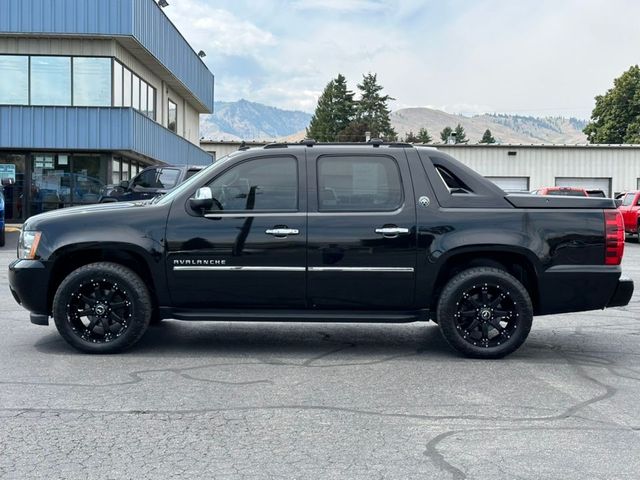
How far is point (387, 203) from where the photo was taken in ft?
21.4

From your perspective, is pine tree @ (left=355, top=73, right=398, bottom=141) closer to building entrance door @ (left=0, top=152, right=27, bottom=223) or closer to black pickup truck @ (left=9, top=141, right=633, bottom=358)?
building entrance door @ (left=0, top=152, right=27, bottom=223)

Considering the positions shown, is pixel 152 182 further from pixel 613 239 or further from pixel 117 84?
pixel 613 239

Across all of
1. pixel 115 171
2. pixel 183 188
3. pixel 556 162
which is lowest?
pixel 183 188

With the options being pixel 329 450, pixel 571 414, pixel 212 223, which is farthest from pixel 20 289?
pixel 571 414

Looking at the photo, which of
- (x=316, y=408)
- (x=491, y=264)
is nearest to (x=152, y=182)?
(x=491, y=264)

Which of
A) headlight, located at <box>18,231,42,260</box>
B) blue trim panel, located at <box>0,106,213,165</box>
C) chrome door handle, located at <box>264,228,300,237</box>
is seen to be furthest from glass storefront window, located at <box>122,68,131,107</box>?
chrome door handle, located at <box>264,228,300,237</box>

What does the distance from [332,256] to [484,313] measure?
1405mm

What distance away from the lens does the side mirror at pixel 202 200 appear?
6.38 metres

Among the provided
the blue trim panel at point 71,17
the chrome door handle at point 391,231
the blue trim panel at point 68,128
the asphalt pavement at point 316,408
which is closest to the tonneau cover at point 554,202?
the chrome door handle at point 391,231

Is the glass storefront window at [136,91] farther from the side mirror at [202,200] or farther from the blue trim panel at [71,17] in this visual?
the side mirror at [202,200]

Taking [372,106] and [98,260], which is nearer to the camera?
[98,260]

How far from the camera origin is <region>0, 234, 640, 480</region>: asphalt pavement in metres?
3.92

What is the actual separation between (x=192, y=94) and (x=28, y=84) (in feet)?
39.7

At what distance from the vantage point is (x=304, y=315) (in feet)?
21.2
